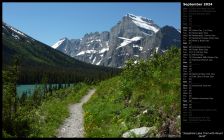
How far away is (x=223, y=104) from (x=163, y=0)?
3903 millimetres

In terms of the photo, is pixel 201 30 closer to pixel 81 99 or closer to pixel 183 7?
pixel 183 7

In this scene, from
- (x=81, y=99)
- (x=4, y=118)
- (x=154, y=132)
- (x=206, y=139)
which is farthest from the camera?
(x=81, y=99)

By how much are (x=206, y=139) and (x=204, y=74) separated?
2.08 metres

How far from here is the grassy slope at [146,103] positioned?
19.4 m

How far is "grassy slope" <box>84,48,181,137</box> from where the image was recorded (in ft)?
63.5

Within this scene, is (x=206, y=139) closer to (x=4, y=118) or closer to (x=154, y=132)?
(x=154, y=132)

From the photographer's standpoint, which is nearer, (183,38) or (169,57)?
(183,38)

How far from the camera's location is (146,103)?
23.4 meters

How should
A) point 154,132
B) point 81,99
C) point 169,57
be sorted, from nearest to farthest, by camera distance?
1. point 154,132
2. point 169,57
3. point 81,99

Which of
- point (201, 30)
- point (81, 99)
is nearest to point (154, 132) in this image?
point (201, 30)

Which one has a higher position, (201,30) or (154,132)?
(201,30)

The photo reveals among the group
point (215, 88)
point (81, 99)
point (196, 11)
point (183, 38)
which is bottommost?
point (81, 99)

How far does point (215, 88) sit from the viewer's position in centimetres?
1353

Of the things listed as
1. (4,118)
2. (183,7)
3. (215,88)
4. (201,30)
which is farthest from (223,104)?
(4,118)
